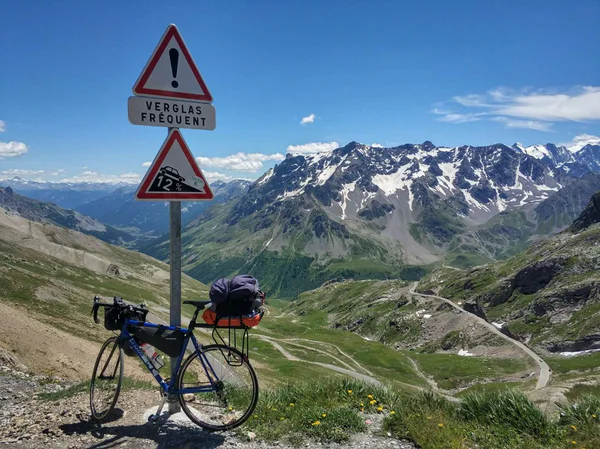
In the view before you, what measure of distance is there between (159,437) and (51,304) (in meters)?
54.5

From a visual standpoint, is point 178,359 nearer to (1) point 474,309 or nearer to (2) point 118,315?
(2) point 118,315

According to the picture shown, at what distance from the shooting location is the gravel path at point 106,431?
23.9 feet

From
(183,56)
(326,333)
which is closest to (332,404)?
(183,56)

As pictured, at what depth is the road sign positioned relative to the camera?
292 inches

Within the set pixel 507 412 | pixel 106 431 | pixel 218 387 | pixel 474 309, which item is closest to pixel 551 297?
pixel 474 309

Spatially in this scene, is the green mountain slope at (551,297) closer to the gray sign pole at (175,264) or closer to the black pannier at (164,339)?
the black pannier at (164,339)

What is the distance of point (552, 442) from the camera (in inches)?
277

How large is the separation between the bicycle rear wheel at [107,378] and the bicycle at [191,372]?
0.02 metres

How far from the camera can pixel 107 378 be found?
981 cm

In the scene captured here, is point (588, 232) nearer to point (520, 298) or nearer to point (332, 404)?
point (520, 298)

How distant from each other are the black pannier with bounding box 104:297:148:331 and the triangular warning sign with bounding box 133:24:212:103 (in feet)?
16.2

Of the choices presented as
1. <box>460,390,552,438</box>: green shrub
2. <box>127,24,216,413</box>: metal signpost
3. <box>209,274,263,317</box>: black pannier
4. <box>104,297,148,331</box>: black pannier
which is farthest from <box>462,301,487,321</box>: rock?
<box>127,24,216,413</box>: metal signpost

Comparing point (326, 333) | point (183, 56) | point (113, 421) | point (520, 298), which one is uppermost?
point (183, 56)

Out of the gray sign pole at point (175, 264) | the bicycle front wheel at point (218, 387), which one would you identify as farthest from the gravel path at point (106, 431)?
the gray sign pole at point (175, 264)
